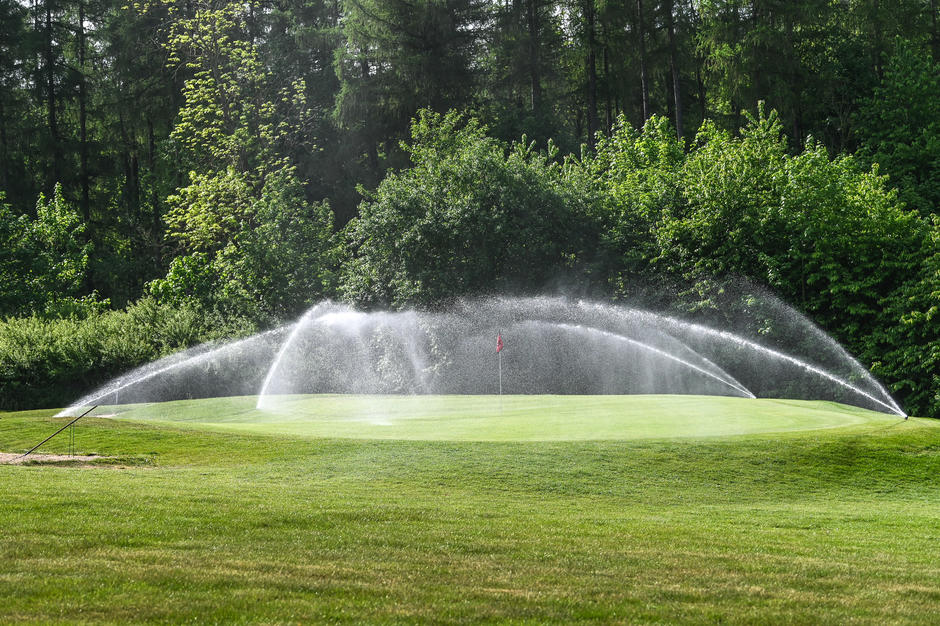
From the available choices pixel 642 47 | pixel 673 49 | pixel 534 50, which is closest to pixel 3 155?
pixel 534 50

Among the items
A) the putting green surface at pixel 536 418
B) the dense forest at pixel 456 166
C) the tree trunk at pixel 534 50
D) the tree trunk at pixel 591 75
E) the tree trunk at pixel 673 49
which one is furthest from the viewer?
the tree trunk at pixel 534 50

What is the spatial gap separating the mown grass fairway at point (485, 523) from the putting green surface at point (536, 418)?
173mm

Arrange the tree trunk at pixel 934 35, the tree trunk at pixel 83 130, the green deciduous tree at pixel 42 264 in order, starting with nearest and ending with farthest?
the green deciduous tree at pixel 42 264, the tree trunk at pixel 934 35, the tree trunk at pixel 83 130

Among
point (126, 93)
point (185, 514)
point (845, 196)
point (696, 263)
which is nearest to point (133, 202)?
point (126, 93)

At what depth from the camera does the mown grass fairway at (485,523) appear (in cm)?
728

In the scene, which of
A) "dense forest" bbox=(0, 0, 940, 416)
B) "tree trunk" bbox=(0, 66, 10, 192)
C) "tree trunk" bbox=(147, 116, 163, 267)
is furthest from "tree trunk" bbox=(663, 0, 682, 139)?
"tree trunk" bbox=(0, 66, 10, 192)

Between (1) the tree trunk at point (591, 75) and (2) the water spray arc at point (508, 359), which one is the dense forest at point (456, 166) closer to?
(1) the tree trunk at point (591, 75)

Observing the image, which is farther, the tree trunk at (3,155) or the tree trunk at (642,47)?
the tree trunk at (3,155)

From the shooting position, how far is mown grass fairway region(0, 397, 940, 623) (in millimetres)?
Answer: 7277

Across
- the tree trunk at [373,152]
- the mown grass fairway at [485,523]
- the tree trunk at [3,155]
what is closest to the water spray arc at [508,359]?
the mown grass fairway at [485,523]

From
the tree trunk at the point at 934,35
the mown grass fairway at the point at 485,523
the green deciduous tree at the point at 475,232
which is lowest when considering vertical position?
the mown grass fairway at the point at 485,523

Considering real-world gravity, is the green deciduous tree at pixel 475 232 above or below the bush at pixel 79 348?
above

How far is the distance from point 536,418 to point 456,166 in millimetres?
19658

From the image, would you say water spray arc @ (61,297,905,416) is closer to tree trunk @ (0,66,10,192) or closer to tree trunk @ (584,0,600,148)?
tree trunk @ (584,0,600,148)
